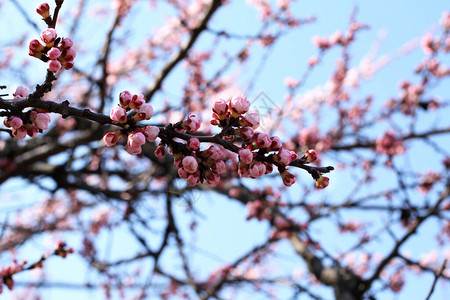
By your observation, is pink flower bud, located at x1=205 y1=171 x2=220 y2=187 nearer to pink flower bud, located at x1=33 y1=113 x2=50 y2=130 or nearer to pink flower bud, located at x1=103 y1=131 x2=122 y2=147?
pink flower bud, located at x1=103 y1=131 x2=122 y2=147

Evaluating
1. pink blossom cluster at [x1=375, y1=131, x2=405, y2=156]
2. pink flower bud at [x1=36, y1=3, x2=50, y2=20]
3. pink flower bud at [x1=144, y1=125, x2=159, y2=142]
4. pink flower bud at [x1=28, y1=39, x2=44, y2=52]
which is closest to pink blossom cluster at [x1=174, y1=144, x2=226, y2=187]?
pink flower bud at [x1=144, y1=125, x2=159, y2=142]

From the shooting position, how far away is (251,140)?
1325 millimetres

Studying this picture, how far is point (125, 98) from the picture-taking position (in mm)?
1293

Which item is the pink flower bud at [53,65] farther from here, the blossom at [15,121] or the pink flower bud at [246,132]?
the pink flower bud at [246,132]

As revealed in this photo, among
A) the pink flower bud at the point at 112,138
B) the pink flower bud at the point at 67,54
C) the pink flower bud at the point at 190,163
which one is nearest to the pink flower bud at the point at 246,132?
the pink flower bud at the point at 190,163

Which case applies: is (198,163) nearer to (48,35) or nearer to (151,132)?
(151,132)

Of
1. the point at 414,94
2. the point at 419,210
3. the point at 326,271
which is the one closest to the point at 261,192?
the point at 326,271

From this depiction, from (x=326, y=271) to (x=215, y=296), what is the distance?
4.85 feet

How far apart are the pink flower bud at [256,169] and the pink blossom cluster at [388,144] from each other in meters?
4.31

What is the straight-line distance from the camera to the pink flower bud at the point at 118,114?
1.22m

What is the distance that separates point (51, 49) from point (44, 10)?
7.5 inches

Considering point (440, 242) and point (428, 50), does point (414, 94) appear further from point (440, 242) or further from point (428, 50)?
point (440, 242)

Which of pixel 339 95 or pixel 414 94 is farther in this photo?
pixel 339 95

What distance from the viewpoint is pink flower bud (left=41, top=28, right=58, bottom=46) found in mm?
1248
